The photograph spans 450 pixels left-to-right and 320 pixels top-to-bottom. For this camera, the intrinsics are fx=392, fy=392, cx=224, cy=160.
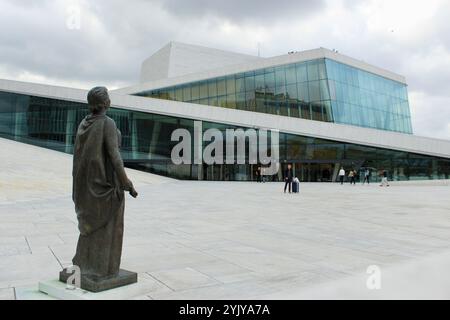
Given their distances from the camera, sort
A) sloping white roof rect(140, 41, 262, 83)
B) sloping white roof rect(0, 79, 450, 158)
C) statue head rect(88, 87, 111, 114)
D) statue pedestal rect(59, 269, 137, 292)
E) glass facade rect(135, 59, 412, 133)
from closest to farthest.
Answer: statue pedestal rect(59, 269, 137, 292) → statue head rect(88, 87, 111, 114) → sloping white roof rect(0, 79, 450, 158) → glass facade rect(135, 59, 412, 133) → sloping white roof rect(140, 41, 262, 83)

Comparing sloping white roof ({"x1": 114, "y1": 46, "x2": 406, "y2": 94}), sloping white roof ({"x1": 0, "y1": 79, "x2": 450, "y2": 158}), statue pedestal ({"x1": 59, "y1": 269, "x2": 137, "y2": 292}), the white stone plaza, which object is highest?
sloping white roof ({"x1": 114, "y1": 46, "x2": 406, "y2": 94})

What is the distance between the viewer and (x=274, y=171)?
3603 cm

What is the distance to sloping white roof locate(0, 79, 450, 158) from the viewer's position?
32.4 meters

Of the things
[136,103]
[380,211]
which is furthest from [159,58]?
[380,211]

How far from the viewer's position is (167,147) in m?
37.7

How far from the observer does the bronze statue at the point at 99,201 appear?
403cm

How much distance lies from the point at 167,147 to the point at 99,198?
3397 centimetres

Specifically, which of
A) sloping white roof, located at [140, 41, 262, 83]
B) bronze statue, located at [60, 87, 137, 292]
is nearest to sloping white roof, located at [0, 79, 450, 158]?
sloping white roof, located at [140, 41, 262, 83]

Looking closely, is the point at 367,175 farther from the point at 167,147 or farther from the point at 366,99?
the point at 167,147

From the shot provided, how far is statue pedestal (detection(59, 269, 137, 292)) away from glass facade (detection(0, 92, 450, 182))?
1235 inches

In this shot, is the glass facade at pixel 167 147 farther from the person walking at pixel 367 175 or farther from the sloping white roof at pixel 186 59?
the sloping white roof at pixel 186 59

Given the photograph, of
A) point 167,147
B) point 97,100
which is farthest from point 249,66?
point 97,100

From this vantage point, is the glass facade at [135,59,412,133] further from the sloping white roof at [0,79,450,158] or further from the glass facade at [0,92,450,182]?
the glass facade at [0,92,450,182]

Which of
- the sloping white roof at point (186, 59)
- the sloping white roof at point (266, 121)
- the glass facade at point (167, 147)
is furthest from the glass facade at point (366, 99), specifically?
the sloping white roof at point (186, 59)
